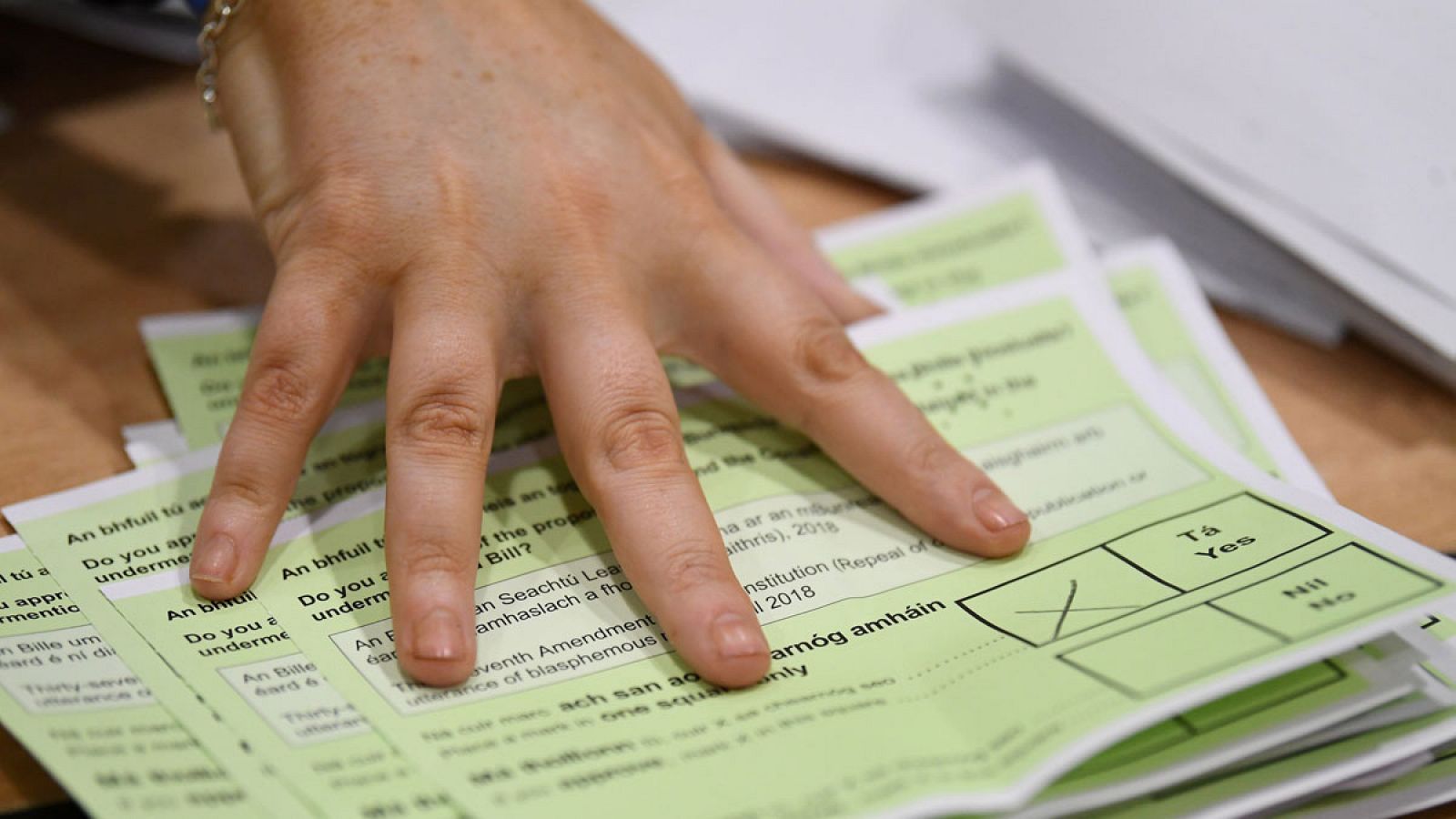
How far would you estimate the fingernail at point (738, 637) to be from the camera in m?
0.43

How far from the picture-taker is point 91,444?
0.58 m

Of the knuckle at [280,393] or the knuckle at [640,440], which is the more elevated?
the knuckle at [640,440]

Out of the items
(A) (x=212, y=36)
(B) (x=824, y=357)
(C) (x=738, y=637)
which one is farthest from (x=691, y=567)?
(A) (x=212, y=36)

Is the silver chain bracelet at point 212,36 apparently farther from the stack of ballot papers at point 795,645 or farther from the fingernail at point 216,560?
the fingernail at point 216,560

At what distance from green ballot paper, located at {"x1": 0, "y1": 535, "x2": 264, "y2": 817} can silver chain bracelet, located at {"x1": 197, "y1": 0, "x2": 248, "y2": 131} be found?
0.92 ft

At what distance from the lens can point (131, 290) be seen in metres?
0.70

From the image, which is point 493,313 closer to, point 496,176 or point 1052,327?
point 496,176

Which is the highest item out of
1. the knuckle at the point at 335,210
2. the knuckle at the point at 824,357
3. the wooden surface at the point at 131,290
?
the knuckle at the point at 335,210

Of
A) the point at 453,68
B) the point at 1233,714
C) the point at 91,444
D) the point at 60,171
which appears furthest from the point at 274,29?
the point at 1233,714

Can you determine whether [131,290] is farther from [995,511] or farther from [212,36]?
[995,511]

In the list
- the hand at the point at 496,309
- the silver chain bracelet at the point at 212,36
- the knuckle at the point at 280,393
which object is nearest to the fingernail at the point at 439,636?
the hand at the point at 496,309

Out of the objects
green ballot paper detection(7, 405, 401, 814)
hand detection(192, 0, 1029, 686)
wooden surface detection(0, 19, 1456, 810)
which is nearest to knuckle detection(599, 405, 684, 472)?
hand detection(192, 0, 1029, 686)

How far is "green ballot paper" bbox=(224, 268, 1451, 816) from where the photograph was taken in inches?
15.4

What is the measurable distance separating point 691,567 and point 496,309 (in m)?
0.15
